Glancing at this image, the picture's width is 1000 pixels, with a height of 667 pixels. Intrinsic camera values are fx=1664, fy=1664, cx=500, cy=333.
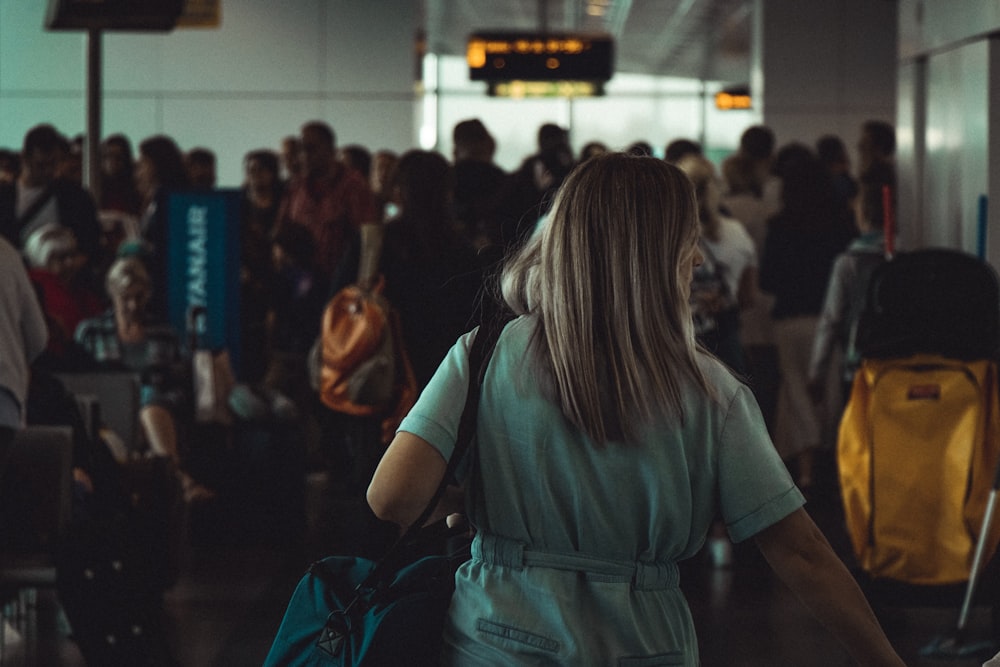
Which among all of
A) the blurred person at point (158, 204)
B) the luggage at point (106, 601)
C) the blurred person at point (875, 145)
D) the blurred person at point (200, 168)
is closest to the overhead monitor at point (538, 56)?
the blurred person at point (200, 168)

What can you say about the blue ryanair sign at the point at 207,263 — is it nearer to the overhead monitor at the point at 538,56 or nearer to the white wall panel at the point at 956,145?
the white wall panel at the point at 956,145

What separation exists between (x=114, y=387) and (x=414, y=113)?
9389mm

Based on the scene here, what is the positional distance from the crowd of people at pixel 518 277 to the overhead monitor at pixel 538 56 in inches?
150

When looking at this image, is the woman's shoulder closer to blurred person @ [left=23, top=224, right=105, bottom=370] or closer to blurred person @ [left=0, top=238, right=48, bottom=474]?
blurred person @ [left=0, top=238, right=48, bottom=474]

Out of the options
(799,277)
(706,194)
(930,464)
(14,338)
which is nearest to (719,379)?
(14,338)

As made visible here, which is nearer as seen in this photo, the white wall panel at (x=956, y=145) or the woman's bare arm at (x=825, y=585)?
the woman's bare arm at (x=825, y=585)

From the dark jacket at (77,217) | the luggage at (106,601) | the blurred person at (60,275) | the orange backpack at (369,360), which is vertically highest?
the dark jacket at (77,217)

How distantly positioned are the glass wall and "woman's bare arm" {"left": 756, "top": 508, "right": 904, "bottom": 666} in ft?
69.7

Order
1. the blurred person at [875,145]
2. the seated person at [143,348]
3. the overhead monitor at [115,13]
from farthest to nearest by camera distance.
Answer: the blurred person at [875,145] → the overhead monitor at [115,13] → the seated person at [143,348]

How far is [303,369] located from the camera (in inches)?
362

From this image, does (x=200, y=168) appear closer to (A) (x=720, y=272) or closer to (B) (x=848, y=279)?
(B) (x=848, y=279)

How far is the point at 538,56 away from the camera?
15.7 meters

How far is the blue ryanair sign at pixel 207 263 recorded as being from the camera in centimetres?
845

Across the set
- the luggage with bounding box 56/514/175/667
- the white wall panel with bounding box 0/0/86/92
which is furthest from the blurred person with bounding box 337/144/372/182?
the luggage with bounding box 56/514/175/667
